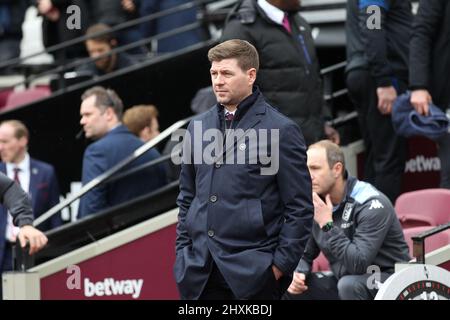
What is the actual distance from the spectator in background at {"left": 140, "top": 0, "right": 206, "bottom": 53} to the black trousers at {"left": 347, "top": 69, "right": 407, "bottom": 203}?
3292mm

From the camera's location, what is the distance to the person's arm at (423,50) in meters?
9.60

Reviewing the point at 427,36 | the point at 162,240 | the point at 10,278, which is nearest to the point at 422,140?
the point at 427,36

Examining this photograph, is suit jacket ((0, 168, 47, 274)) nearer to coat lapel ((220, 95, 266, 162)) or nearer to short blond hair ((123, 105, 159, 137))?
coat lapel ((220, 95, 266, 162))

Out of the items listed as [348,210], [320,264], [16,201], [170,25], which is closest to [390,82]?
[320,264]

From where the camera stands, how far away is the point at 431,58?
9.78 m

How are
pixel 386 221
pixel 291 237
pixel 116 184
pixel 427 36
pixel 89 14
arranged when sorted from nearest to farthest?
pixel 291 237, pixel 386 221, pixel 427 36, pixel 116 184, pixel 89 14

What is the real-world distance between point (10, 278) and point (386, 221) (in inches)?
110

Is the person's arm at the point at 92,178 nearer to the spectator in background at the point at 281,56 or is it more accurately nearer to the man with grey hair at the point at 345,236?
the spectator in background at the point at 281,56

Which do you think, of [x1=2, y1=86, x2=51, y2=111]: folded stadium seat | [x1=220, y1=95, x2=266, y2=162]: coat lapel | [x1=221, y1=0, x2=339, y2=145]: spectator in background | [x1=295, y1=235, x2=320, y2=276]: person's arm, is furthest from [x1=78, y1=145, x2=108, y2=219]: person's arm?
[x1=220, y1=95, x2=266, y2=162]: coat lapel


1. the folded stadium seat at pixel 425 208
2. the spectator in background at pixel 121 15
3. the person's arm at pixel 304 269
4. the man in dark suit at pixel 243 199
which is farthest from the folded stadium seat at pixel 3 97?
the man in dark suit at pixel 243 199

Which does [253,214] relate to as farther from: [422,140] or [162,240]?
[422,140]

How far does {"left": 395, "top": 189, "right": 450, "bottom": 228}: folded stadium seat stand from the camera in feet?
29.8

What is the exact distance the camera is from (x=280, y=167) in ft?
22.6

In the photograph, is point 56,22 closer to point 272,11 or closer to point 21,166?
point 21,166
